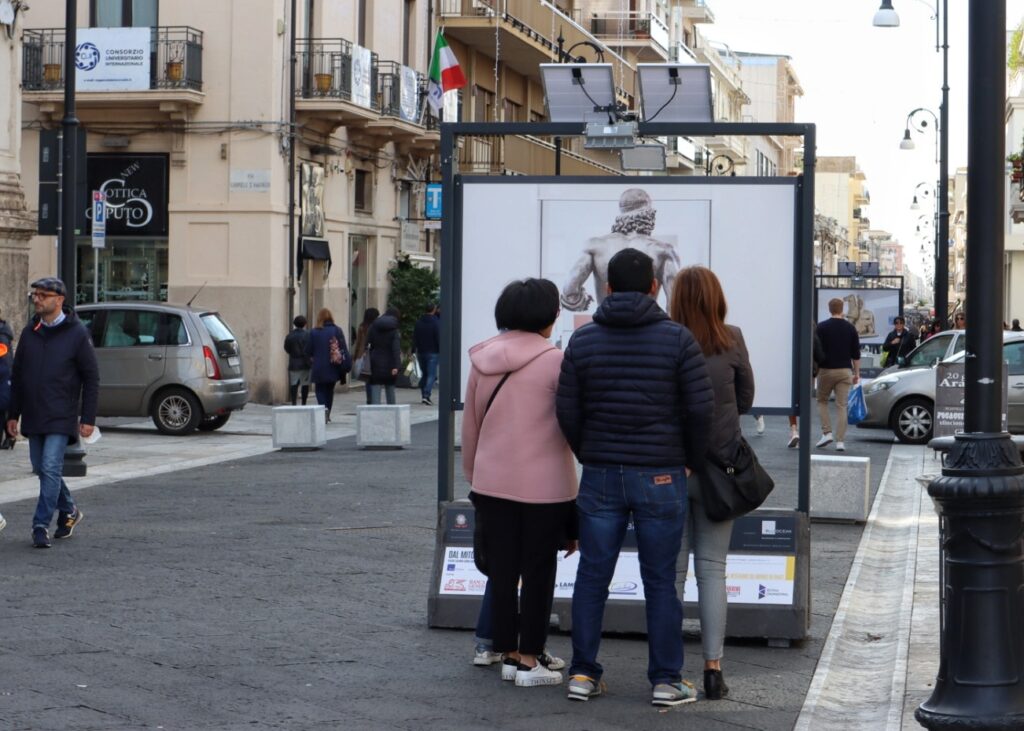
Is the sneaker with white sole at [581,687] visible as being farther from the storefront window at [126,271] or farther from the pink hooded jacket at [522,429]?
the storefront window at [126,271]

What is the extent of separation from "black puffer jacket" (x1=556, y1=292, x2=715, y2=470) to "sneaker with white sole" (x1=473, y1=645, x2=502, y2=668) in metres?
1.23

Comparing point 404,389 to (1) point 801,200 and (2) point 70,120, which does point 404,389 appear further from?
(1) point 801,200

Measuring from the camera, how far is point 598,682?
696 cm

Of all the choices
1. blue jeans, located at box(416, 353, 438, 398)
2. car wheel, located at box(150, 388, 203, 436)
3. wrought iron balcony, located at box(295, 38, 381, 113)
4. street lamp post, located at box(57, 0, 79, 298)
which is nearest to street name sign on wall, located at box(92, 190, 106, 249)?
car wheel, located at box(150, 388, 203, 436)

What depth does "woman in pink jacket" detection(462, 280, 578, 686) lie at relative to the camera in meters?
6.95

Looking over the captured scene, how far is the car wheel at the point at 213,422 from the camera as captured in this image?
2312cm

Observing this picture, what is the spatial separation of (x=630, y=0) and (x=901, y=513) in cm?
5433

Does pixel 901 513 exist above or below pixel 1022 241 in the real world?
below

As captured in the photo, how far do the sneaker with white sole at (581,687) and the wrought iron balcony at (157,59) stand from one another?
24.2m

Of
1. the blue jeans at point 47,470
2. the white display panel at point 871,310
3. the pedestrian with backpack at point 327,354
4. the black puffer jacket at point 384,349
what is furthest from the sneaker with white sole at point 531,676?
the white display panel at point 871,310

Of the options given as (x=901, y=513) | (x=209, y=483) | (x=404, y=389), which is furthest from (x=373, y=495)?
(x=404, y=389)

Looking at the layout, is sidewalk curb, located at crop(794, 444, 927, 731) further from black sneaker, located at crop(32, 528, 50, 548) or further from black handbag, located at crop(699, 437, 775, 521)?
black sneaker, located at crop(32, 528, 50, 548)

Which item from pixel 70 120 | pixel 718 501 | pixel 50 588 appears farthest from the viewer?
pixel 70 120

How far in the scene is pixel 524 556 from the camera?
702 cm
